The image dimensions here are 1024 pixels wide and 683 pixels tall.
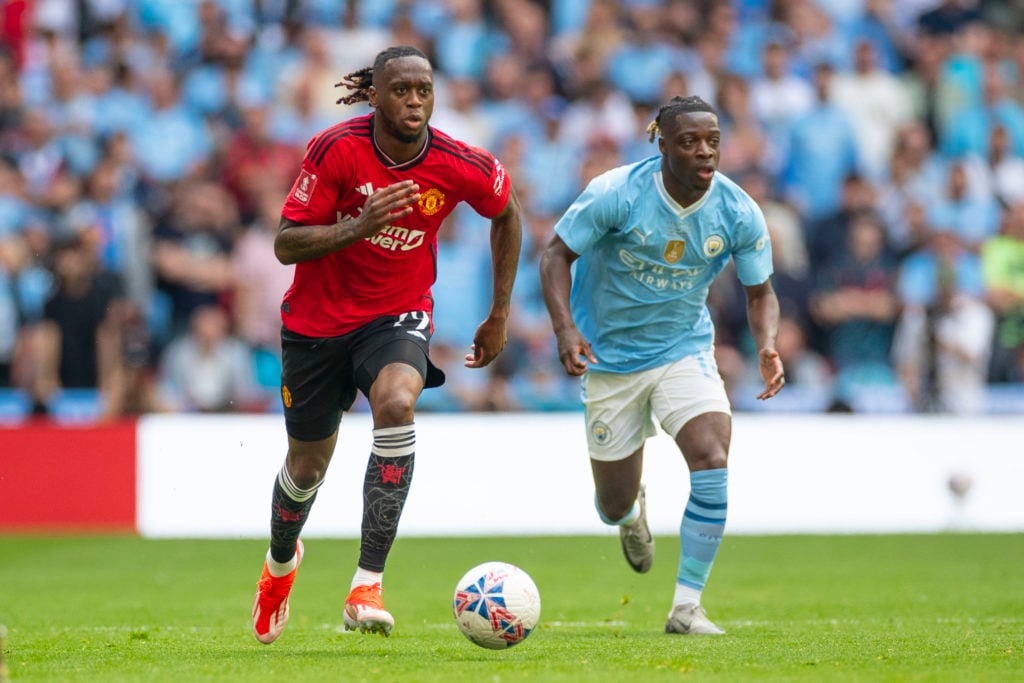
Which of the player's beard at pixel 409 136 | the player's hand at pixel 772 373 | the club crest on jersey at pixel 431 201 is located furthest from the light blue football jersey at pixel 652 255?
the player's beard at pixel 409 136

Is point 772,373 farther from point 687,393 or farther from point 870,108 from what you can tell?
point 870,108

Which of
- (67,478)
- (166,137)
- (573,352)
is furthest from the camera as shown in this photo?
(166,137)

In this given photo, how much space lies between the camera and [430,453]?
1612cm

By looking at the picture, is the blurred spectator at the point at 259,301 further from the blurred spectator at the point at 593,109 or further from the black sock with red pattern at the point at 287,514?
the black sock with red pattern at the point at 287,514

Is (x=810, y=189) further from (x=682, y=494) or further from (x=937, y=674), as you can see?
(x=937, y=674)

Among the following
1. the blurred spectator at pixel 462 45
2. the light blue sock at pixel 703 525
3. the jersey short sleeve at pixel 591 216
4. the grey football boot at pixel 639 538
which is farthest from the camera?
the blurred spectator at pixel 462 45

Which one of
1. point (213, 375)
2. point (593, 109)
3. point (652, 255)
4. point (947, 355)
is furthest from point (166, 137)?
point (652, 255)

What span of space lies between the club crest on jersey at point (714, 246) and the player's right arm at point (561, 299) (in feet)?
2.37

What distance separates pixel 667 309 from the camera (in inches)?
360

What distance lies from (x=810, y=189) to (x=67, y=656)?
526 inches

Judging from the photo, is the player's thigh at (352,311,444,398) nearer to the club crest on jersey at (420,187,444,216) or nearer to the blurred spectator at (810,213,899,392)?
the club crest on jersey at (420,187,444,216)

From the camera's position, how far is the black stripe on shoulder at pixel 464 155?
774cm

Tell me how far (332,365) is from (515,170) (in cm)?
1015

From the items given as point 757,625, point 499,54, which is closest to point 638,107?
point 499,54
